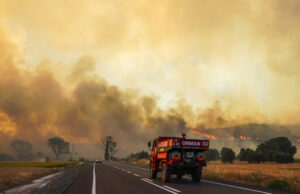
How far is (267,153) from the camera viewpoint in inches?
3905

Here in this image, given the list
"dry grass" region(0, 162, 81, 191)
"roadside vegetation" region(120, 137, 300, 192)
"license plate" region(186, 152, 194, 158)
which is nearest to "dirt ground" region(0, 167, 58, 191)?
"dry grass" region(0, 162, 81, 191)

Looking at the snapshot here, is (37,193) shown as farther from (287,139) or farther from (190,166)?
(287,139)

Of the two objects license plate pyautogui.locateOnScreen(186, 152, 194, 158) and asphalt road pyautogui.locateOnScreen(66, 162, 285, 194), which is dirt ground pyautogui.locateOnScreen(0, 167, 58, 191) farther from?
license plate pyautogui.locateOnScreen(186, 152, 194, 158)

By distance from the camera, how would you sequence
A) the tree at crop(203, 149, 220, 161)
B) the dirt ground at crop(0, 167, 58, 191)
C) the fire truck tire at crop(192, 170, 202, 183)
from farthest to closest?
the tree at crop(203, 149, 220, 161) → the fire truck tire at crop(192, 170, 202, 183) → the dirt ground at crop(0, 167, 58, 191)

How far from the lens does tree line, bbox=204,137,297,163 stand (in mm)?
94688

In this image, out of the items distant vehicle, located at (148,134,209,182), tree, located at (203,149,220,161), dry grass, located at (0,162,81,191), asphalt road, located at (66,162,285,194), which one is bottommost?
tree, located at (203,149,220,161)

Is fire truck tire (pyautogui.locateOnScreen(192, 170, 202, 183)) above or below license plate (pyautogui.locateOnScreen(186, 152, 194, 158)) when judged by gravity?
below

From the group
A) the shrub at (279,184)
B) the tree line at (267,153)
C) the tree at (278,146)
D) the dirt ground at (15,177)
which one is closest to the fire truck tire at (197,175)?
the shrub at (279,184)

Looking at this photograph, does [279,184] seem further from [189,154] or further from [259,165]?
[259,165]

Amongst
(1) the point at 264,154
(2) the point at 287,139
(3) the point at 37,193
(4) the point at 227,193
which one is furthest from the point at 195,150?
(2) the point at 287,139

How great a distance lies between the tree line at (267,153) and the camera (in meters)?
94.7

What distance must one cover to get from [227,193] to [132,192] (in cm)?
416

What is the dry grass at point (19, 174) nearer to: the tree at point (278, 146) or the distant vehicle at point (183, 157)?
the distant vehicle at point (183, 157)

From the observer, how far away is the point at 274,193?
40.0ft
